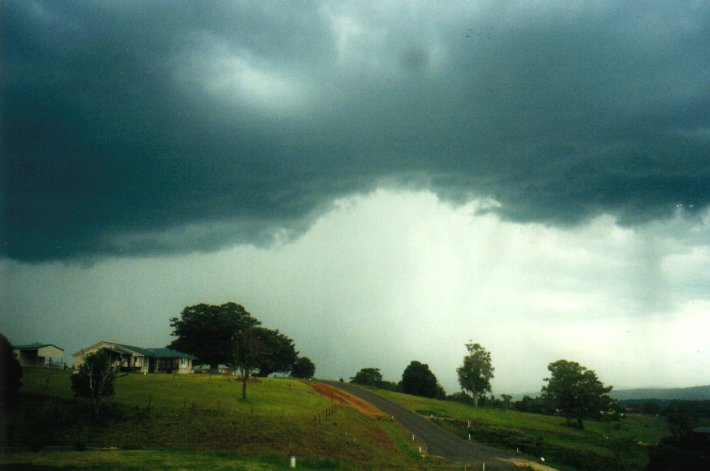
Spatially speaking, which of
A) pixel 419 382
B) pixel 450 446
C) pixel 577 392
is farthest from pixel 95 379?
pixel 419 382

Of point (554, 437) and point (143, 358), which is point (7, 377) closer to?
point (143, 358)

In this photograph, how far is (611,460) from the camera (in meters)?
65.0

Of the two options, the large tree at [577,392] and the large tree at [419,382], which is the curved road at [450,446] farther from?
the large tree at [419,382]

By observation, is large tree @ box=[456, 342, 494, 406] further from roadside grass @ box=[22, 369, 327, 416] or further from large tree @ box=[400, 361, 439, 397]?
roadside grass @ box=[22, 369, 327, 416]

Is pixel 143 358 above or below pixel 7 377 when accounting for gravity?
below

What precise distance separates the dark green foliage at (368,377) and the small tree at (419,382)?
22.3 meters

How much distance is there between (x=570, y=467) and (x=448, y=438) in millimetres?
15542

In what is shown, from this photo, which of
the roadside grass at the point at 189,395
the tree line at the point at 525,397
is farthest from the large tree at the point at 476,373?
the roadside grass at the point at 189,395

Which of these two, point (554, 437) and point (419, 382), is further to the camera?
point (419, 382)

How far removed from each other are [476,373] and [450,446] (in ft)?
282

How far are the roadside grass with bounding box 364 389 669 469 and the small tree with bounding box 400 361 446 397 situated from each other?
38.4m

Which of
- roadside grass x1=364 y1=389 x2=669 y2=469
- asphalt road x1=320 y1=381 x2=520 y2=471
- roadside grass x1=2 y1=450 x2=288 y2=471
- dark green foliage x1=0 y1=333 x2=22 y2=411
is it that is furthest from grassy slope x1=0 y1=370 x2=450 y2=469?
roadside grass x1=364 y1=389 x2=669 y2=469

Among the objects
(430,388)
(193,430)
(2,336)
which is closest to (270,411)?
(193,430)

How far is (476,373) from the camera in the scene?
14062 centimetres
